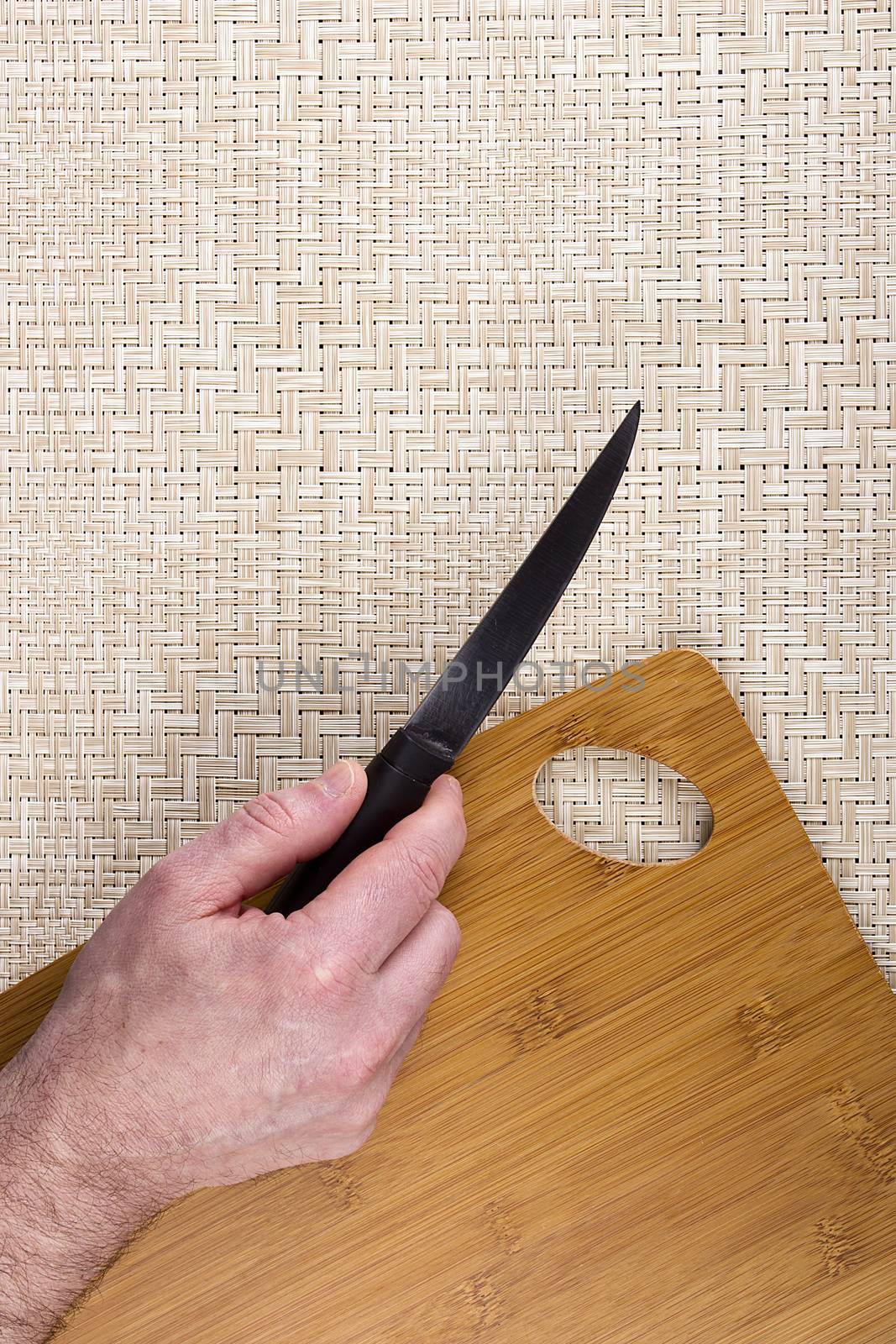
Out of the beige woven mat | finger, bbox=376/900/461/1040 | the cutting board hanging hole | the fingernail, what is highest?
the beige woven mat

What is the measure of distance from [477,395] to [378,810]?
0.34 meters

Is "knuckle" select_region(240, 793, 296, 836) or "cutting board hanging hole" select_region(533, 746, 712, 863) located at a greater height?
"knuckle" select_region(240, 793, 296, 836)

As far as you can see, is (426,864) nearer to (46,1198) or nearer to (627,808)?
(627,808)

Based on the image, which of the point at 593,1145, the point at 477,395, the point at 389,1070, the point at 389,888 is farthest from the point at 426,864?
the point at 477,395

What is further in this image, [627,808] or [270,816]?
[627,808]

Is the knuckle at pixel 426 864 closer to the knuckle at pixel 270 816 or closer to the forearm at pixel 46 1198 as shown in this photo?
the knuckle at pixel 270 816

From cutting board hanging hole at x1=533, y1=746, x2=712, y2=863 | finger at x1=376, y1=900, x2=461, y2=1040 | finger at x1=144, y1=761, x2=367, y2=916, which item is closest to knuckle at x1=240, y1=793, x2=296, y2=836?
finger at x1=144, y1=761, x2=367, y2=916

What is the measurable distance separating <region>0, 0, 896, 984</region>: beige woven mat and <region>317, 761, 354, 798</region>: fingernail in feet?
0.46

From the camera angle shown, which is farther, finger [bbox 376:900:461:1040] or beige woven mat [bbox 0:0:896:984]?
beige woven mat [bbox 0:0:896:984]

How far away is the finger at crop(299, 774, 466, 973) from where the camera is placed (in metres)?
0.53

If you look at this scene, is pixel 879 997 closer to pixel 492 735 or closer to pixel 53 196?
pixel 492 735

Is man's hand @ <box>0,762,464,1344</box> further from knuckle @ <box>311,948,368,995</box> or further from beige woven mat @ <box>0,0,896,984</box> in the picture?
beige woven mat @ <box>0,0,896,984</box>

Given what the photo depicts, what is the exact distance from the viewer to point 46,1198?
56 centimetres

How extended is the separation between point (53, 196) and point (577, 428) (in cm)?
46
